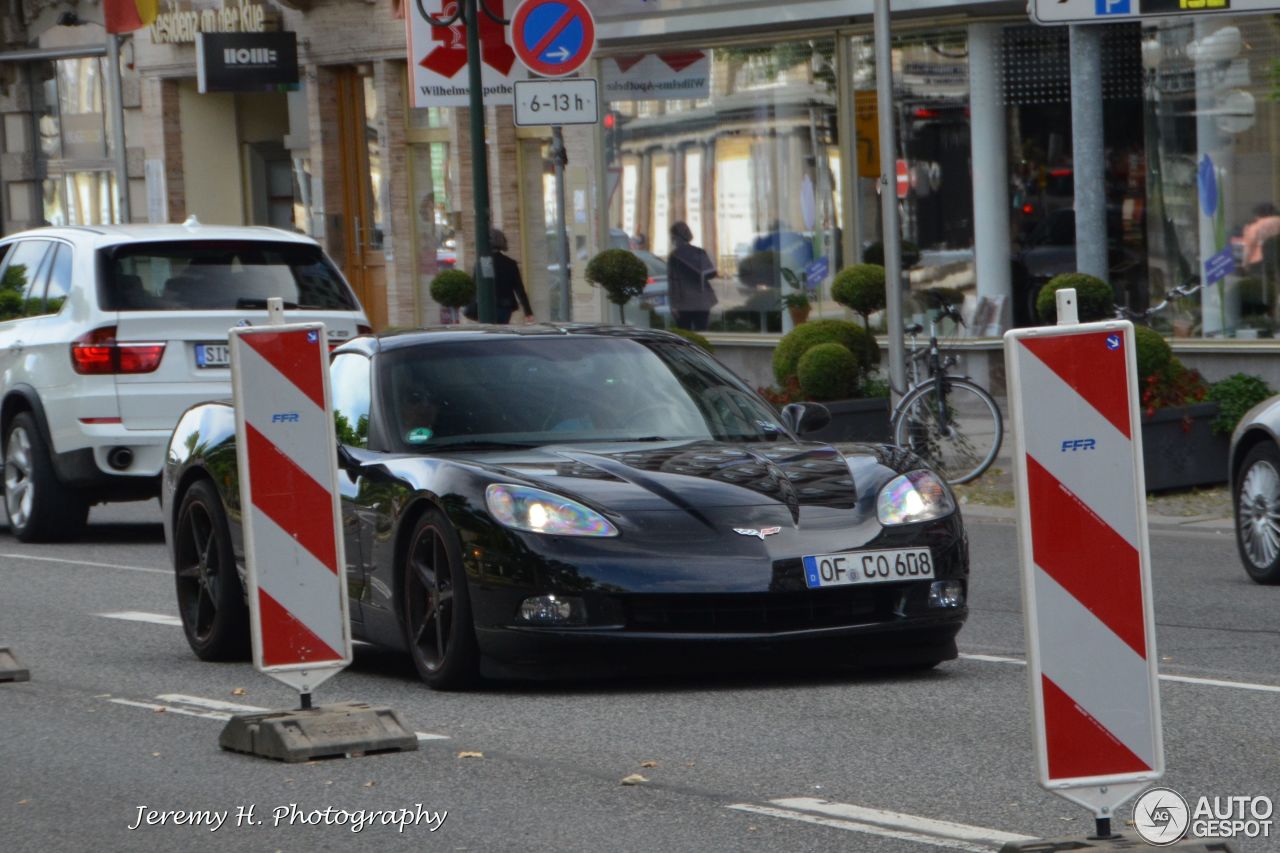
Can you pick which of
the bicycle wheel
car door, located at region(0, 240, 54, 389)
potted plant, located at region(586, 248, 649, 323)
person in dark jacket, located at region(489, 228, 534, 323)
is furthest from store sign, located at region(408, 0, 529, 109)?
car door, located at region(0, 240, 54, 389)

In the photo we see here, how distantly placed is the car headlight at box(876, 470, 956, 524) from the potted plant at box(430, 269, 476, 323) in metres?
17.2

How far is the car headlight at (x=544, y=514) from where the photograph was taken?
8.27 metres

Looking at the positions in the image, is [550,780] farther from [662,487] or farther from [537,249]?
[537,249]

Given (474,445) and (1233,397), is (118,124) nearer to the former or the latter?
(1233,397)

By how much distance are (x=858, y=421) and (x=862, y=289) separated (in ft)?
5.14

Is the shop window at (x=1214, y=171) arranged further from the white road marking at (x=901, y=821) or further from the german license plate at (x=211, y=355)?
the white road marking at (x=901, y=821)

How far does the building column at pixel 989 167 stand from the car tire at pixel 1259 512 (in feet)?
30.6

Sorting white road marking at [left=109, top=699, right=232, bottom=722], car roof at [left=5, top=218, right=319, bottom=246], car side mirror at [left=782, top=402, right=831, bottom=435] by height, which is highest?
car roof at [left=5, top=218, right=319, bottom=246]

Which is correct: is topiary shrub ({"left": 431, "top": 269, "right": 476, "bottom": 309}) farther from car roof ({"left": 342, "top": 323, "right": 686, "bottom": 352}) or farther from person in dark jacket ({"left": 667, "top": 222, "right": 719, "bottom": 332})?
car roof ({"left": 342, "top": 323, "right": 686, "bottom": 352})

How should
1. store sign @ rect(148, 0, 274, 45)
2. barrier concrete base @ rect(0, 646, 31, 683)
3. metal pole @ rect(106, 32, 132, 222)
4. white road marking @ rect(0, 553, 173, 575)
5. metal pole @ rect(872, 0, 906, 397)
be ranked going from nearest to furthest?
barrier concrete base @ rect(0, 646, 31, 683)
white road marking @ rect(0, 553, 173, 575)
metal pole @ rect(872, 0, 906, 397)
metal pole @ rect(106, 32, 132, 222)
store sign @ rect(148, 0, 274, 45)

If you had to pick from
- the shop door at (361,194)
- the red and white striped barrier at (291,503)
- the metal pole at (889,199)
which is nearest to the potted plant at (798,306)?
the metal pole at (889,199)

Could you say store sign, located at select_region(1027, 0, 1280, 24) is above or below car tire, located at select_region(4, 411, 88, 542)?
above

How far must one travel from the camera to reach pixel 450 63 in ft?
66.0

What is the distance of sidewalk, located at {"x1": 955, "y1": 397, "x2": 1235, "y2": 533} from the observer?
15.0 m
